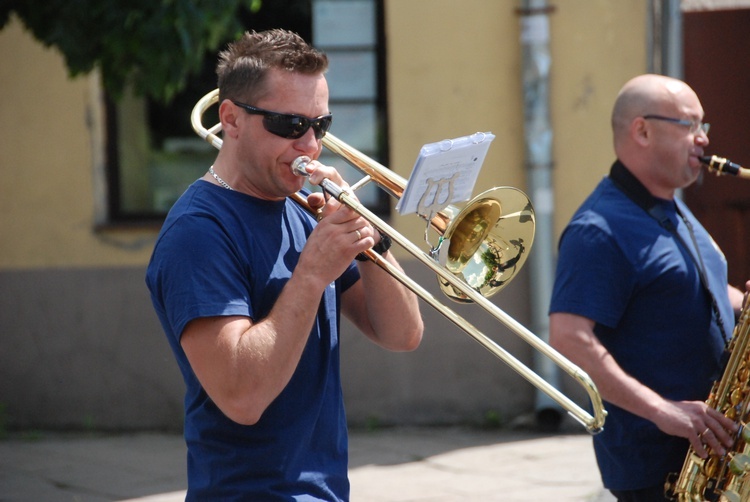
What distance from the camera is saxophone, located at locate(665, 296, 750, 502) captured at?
3.09m

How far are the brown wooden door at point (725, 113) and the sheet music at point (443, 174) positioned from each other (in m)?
4.24

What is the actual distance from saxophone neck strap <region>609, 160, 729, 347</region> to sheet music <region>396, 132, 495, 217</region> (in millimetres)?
1065

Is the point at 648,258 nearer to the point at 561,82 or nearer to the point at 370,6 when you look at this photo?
the point at 561,82

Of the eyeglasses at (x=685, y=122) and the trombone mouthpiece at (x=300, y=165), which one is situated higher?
the trombone mouthpiece at (x=300, y=165)

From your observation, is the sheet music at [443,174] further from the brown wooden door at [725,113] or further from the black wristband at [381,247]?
the brown wooden door at [725,113]

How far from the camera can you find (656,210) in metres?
3.32

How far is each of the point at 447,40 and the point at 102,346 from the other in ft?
9.48

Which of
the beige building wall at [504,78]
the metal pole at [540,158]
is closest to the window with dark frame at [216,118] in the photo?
the beige building wall at [504,78]

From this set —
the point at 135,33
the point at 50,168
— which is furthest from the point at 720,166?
the point at 50,168

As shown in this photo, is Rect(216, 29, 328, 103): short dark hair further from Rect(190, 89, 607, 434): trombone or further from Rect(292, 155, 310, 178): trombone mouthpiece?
Rect(190, 89, 607, 434): trombone

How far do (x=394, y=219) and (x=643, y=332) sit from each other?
3523 millimetres

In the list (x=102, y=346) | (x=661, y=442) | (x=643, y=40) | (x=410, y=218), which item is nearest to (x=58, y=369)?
(x=102, y=346)

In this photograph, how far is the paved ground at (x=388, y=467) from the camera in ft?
17.5

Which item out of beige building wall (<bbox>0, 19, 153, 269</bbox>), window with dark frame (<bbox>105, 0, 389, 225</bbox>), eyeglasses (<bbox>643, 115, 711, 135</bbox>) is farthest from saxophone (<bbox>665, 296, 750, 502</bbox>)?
beige building wall (<bbox>0, 19, 153, 269</bbox>)
